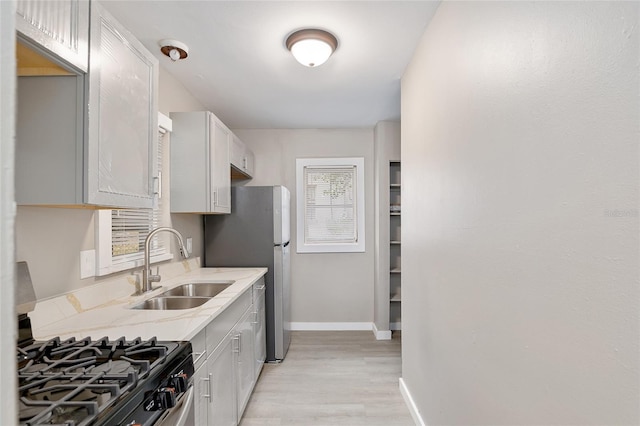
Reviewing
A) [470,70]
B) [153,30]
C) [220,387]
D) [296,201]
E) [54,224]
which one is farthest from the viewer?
[296,201]

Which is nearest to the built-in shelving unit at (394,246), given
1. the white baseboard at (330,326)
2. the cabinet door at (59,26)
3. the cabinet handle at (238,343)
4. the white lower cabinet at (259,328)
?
the white baseboard at (330,326)

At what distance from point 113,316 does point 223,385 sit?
0.69 metres

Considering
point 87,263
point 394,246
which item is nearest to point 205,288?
point 87,263

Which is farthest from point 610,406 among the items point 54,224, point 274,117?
point 274,117

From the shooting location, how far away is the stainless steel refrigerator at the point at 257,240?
3334 millimetres

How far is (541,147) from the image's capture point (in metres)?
0.95

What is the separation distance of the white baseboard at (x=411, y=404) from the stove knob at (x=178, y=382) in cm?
159

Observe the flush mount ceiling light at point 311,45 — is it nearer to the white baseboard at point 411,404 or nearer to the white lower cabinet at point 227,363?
the white lower cabinet at point 227,363

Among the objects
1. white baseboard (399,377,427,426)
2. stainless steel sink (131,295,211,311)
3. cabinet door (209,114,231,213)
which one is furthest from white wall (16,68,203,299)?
white baseboard (399,377,427,426)

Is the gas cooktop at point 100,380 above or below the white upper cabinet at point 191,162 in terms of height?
below

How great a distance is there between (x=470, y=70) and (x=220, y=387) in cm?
195

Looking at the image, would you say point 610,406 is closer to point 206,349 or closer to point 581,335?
point 581,335

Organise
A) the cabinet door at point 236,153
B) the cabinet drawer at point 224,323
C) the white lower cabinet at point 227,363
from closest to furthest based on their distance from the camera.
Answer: the white lower cabinet at point 227,363, the cabinet drawer at point 224,323, the cabinet door at point 236,153

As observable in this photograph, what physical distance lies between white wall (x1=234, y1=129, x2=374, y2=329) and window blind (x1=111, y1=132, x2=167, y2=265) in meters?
1.82
